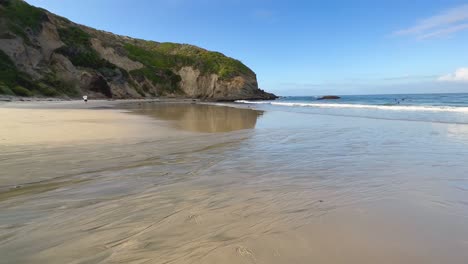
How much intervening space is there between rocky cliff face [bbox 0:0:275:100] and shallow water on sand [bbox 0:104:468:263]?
119 feet

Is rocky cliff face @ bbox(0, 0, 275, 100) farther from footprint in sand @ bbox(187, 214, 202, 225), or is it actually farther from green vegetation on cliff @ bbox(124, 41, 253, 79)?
footprint in sand @ bbox(187, 214, 202, 225)

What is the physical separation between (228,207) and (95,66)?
62596 mm

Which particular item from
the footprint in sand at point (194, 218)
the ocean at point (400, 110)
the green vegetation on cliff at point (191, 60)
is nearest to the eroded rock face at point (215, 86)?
the green vegetation on cliff at point (191, 60)

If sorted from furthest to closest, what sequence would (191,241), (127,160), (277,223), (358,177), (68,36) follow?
(68,36) → (127,160) → (358,177) → (277,223) → (191,241)

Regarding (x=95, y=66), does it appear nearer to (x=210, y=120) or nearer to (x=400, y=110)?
(x=210, y=120)

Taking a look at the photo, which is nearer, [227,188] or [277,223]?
[277,223]

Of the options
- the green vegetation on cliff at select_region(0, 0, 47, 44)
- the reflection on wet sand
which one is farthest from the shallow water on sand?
the green vegetation on cliff at select_region(0, 0, 47, 44)

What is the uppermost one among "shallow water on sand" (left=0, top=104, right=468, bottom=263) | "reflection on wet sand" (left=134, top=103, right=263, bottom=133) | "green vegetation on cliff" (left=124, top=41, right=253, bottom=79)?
"green vegetation on cliff" (left=124, top=41, right=253, bottom=79)

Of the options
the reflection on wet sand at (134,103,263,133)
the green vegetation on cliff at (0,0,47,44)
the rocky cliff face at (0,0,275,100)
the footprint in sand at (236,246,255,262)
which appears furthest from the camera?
the green vegetation on cliff at (0,0,47,44)

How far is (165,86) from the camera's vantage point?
8056 centimetres

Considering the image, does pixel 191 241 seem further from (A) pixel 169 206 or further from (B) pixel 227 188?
(B) pixel 227 188

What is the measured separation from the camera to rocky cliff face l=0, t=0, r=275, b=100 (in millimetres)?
41781

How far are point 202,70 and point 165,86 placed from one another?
1337 cm

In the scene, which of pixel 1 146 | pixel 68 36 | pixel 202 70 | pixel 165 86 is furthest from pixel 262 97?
pixel 1 146
